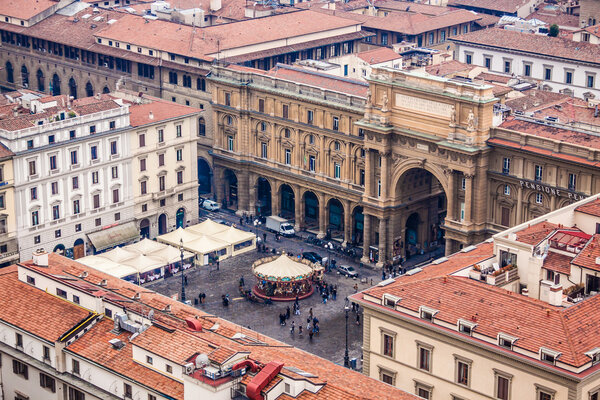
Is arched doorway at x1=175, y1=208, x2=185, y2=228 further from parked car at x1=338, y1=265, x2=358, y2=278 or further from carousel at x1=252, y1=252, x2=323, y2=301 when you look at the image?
parked car at x1=338, y1=265, x2=358, y2=278

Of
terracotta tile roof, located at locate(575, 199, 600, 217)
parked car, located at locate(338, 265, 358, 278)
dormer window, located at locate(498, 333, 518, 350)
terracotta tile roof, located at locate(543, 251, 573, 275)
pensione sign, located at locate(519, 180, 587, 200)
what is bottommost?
parked car, located at locate(338, 265, 358, 278)

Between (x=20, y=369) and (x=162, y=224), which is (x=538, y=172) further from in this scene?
(x=20, y=369)

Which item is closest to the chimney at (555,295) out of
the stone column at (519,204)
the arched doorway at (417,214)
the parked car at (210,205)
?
the stone column at (519,204)

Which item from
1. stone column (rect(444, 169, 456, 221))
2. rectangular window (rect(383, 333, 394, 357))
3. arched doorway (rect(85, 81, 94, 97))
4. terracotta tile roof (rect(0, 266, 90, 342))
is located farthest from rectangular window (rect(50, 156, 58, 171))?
rectangular window (rect(383, 333, 394, 357))

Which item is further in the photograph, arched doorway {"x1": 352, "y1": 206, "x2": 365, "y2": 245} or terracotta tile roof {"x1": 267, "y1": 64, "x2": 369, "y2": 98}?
arched doorway {"x1": 352, "y1": 206, "x2": 365, "y2": 245}

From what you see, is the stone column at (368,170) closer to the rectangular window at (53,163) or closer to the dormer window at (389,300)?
the rectangular window at (53,163)

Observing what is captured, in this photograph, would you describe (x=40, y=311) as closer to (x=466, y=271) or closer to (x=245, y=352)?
(x=245, y=352)
